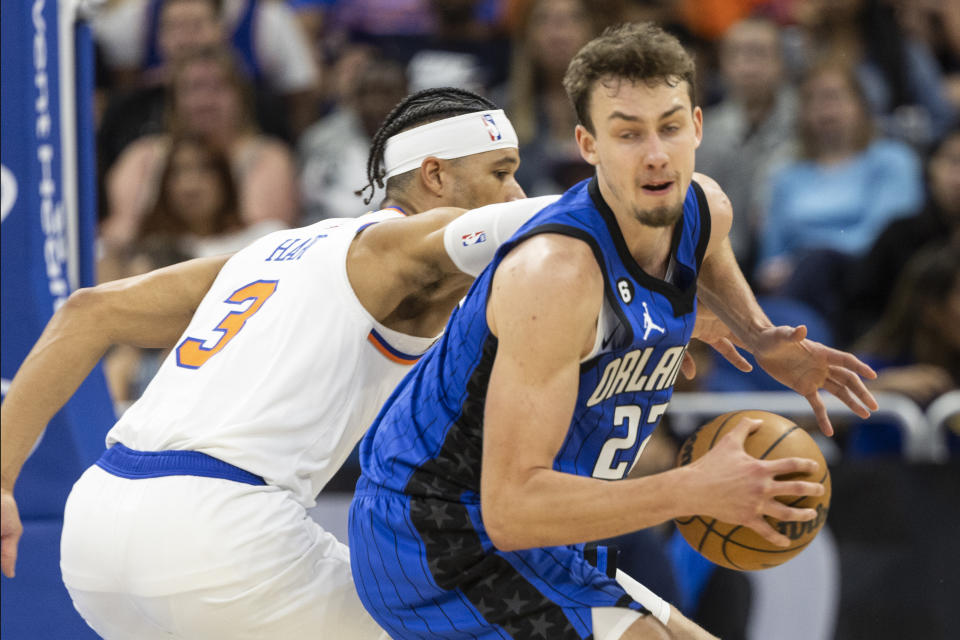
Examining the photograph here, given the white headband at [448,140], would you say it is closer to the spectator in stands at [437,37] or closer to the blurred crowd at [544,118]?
the blurred crowd at [544,118]

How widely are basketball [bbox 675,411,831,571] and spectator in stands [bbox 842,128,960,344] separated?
13.5 ft

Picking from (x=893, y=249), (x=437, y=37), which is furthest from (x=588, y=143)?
(x=437, y=37)

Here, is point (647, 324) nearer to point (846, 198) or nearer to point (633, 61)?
point (633, 61)

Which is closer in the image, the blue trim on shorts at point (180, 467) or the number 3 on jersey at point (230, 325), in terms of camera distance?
the blue trim on shorts at point (180, 467)

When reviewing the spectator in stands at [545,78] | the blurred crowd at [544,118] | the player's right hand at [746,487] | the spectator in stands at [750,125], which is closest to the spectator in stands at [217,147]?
the blurred crowd at [544,118]

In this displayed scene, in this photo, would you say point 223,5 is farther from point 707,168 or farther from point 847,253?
point 847,253

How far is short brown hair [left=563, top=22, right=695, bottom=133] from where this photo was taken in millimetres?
3217

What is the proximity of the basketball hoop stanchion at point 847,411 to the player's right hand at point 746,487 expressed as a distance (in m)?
3.22

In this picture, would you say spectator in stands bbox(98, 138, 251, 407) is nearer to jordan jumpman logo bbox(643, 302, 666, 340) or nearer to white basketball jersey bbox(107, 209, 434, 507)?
white basketball jersey bbox(107, 209, 434, 507)

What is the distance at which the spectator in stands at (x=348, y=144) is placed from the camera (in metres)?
8.77

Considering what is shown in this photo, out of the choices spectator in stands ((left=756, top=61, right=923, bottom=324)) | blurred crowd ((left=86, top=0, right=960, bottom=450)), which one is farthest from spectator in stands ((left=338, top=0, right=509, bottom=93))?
spectator in stands ((left=756, top=61, right=923, bottom=324))

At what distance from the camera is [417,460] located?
136 inches

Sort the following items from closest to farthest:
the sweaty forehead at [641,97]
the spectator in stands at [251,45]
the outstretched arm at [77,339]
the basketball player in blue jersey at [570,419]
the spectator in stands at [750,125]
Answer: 1. the basketball player in blue jersey at [570,419]
2. the sweaty forehead at [641,97]
3. the outstretched arm at [77,339]
4. the spectator in stands at [750,125]
5. the spectator in stands at [251,45]

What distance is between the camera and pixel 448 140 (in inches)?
173
